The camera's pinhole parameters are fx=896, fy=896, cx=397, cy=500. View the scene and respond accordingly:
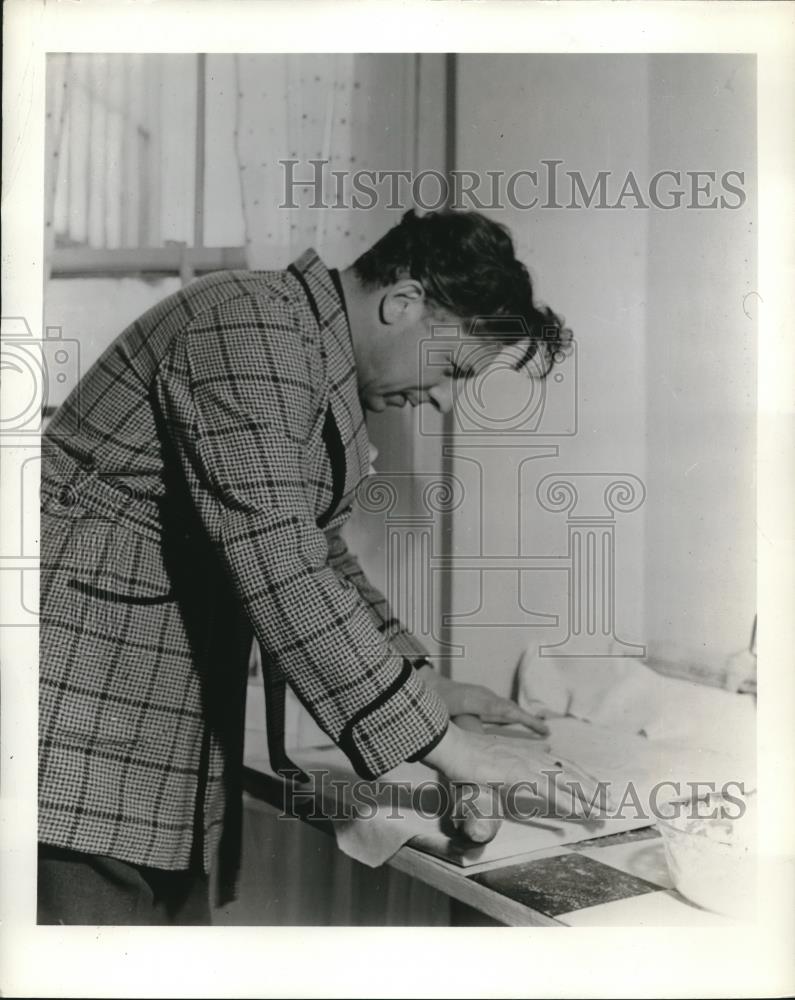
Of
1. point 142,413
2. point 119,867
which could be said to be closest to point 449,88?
point 142,413

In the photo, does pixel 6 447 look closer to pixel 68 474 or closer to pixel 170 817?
pixel 68 474

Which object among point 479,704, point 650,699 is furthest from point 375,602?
point 650,699

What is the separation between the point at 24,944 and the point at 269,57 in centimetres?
99

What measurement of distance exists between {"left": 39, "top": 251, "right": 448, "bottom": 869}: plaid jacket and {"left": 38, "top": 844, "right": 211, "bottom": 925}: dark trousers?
0.03 m

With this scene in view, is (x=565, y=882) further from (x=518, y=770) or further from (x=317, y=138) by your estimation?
(x=317, y=138)

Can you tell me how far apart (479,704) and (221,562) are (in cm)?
35

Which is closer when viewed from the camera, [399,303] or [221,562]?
[221,562]

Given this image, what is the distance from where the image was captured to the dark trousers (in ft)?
3.11

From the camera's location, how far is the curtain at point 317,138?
0.96 m

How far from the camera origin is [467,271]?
0.97 metres

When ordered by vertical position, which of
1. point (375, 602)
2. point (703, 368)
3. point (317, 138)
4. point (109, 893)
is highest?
point (317, 138)

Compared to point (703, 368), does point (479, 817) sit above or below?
below

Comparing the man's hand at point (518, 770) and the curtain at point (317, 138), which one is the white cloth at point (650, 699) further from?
the curtain at point (317, 138)

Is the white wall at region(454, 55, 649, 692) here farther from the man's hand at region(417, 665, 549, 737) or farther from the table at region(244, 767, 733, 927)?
the table at region(244, 767, 733, 927)
